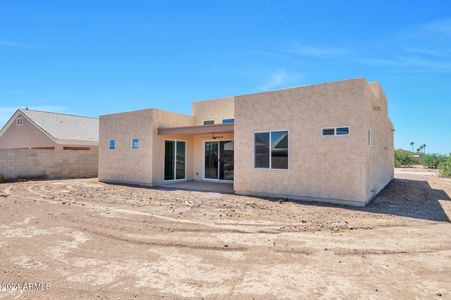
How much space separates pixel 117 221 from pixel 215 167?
8914 millimetres

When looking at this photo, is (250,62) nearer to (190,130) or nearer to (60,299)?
(190,130)

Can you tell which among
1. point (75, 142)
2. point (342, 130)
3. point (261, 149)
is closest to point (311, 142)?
point (342, 130)

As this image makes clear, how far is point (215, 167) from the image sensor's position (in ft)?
49.6

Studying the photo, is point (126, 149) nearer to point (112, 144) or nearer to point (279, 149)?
point (112, 144)

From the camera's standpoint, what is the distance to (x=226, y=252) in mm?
4508

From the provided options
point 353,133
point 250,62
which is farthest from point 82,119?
point 353,133

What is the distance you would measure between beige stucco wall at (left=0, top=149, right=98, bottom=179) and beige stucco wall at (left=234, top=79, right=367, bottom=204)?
14205mm

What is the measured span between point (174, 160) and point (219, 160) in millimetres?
2664

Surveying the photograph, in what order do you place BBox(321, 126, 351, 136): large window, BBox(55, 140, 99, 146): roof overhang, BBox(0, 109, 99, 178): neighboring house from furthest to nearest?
BBox(55, 140, 99, 146): roof overhang
BBox(0, 109, 99, 178): neighboring house
BBox(321, 126, 351, 136): large window

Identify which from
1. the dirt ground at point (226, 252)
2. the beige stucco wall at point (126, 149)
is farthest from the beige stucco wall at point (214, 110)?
the dirt ground at point (226, 252)

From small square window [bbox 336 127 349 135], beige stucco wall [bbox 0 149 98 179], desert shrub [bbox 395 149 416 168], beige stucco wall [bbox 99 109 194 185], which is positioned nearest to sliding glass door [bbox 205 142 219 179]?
beige stucco wall [bbox 99 109 194 185]

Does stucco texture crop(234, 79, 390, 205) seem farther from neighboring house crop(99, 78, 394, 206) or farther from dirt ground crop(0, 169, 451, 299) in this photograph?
dirt ground crop(0, 169, 451, 299)

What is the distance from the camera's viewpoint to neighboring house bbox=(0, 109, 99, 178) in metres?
16.7

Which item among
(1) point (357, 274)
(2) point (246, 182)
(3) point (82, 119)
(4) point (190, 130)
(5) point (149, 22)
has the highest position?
(5) point (149, 22)
